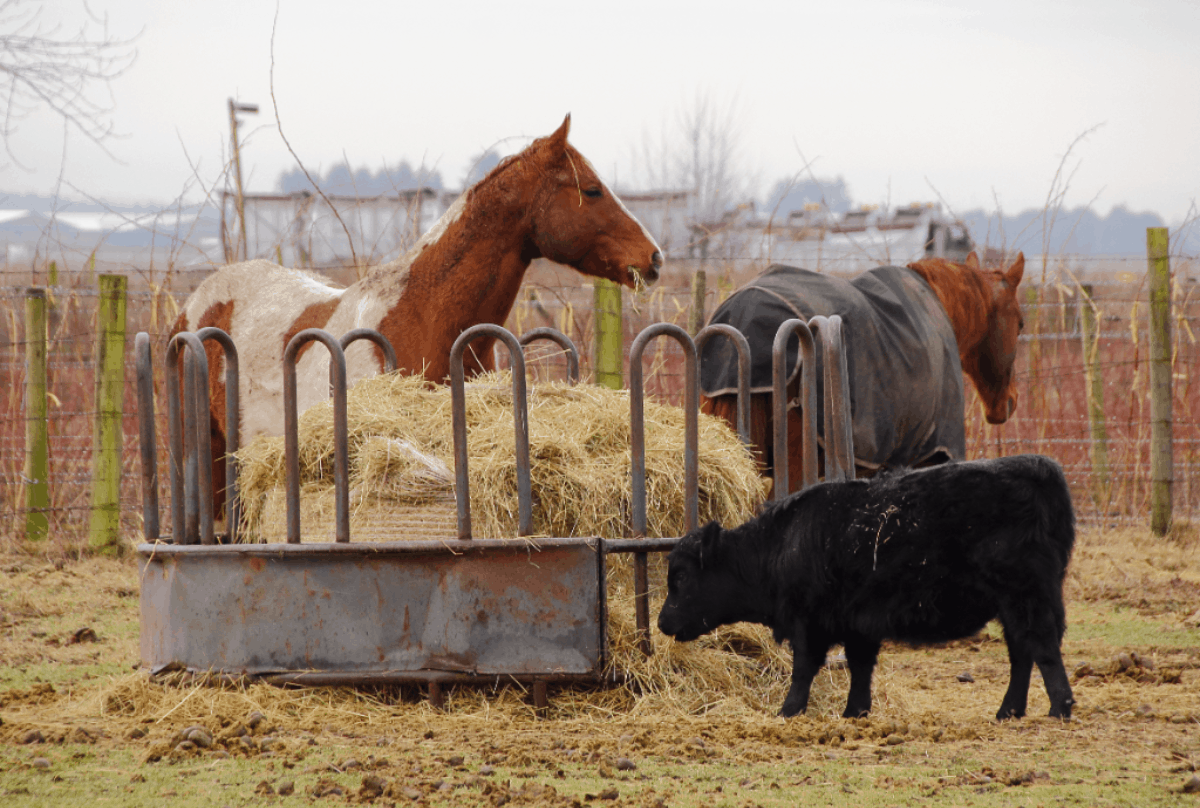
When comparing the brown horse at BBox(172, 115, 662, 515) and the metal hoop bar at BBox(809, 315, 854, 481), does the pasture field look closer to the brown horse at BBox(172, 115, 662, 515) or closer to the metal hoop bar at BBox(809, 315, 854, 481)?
the metal hoop bar at BBox(809, 315, 854, 481)

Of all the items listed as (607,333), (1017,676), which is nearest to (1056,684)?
(1017,676)

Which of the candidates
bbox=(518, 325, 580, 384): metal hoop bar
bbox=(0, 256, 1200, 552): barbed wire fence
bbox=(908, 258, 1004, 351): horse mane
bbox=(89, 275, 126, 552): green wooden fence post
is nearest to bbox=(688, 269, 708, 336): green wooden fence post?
bbox=(0, 256, 1200, 552): barbed wire fence

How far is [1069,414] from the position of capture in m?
11.1

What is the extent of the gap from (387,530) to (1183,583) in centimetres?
509

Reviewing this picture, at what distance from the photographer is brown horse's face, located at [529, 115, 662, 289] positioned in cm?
527

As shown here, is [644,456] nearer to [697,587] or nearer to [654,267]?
[697,587]

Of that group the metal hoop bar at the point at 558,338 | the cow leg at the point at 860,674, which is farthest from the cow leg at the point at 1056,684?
the metal hoop bar at the point at 558,338

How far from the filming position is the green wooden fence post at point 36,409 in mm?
8195

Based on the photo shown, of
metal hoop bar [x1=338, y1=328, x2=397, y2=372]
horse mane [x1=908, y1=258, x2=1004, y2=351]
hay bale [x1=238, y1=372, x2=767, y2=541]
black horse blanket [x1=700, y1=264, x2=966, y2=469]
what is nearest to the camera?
hay bale [x1=238, y1=372, x2=767, y2=541]

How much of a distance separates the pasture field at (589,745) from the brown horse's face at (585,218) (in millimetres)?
1968

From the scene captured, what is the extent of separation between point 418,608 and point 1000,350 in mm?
4939

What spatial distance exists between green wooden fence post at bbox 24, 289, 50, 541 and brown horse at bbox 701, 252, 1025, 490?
5345 millimetres

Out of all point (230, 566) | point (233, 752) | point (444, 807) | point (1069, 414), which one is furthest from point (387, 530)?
point (1069, 414)

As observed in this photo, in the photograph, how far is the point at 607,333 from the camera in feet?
25.1
